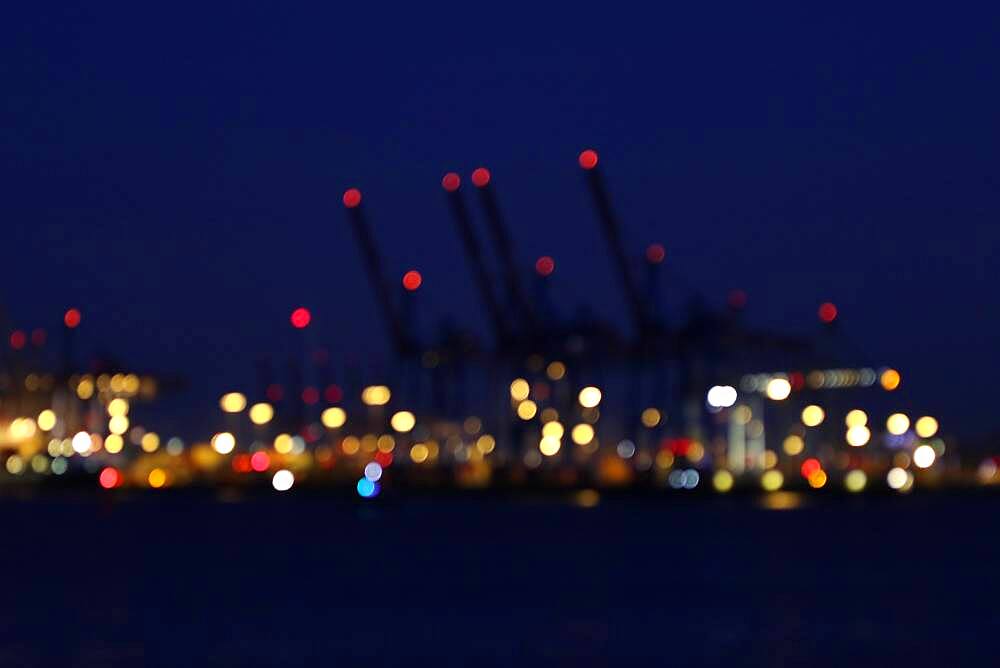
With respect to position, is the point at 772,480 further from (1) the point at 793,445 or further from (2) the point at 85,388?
(2) the point at 85,388

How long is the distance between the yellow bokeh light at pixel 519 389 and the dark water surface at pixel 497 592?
17.8 m

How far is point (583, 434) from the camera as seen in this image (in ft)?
297

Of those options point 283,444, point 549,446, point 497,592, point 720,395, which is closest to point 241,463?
point 283,444

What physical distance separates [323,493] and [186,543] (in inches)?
1897

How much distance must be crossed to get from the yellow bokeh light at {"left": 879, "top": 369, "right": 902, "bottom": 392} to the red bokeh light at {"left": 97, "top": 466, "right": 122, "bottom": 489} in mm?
31869

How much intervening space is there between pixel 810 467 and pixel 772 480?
4.91 m

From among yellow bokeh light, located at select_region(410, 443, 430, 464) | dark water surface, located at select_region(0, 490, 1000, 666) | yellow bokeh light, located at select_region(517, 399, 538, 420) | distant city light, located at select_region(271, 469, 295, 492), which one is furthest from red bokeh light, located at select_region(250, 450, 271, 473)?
dark water surface, located at select_region(0, 490, 1000, 666)

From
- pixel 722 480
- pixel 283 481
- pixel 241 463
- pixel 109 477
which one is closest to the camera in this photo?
pixel 722 480

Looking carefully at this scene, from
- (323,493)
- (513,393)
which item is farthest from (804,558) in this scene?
(323,493)

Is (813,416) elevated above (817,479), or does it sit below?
above

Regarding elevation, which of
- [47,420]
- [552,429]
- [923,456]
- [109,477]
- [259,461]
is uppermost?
[47,420]

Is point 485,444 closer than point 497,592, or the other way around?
point 497,592

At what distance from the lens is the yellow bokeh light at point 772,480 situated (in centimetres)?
8969

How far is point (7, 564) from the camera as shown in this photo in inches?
1628
